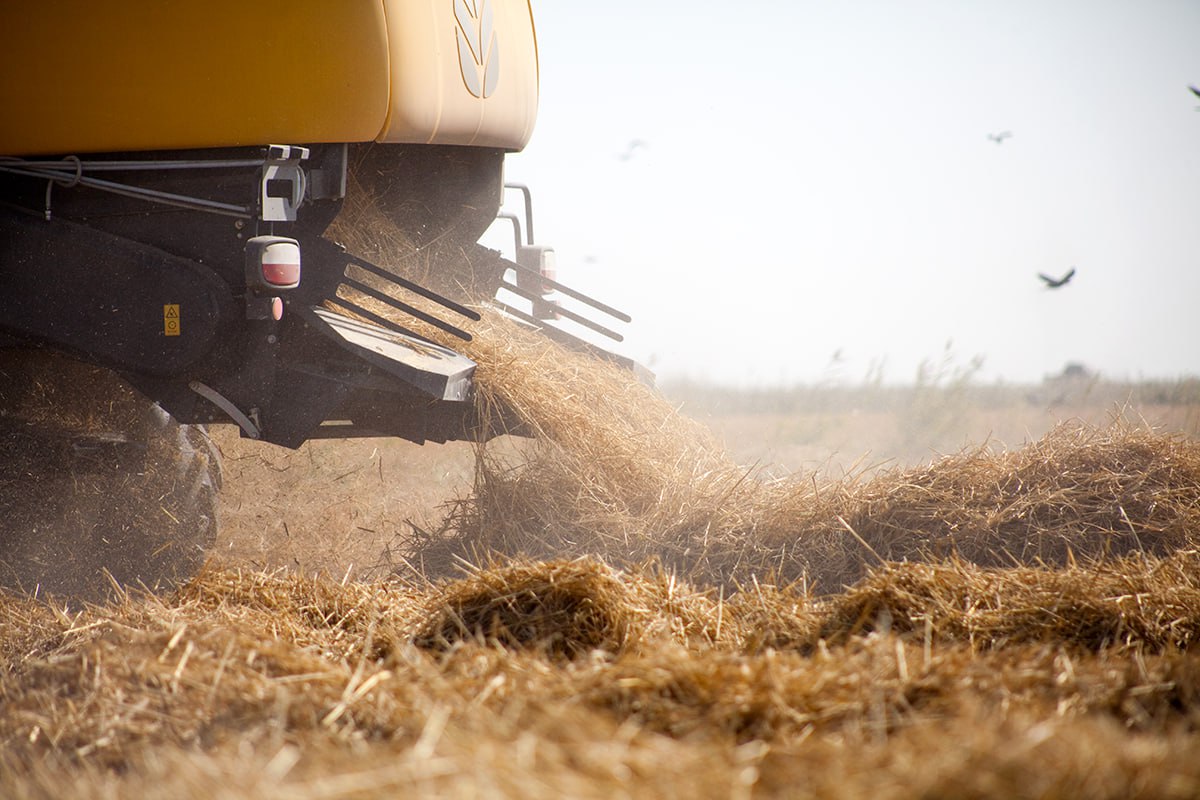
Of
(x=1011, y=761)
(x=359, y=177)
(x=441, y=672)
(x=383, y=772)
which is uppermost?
(x=359, y=177)

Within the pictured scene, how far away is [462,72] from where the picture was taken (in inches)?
201

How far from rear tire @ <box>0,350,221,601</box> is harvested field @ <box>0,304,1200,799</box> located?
0.37 meters

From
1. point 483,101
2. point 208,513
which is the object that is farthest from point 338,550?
point 483,101

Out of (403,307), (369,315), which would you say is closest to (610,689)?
(403,307)

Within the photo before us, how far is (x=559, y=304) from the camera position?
21.5ft

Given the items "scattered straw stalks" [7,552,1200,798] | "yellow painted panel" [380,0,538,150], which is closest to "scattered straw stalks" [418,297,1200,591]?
"scattered straw stalks" [7,552,1200,798]

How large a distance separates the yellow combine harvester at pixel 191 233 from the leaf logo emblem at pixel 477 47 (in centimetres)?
13

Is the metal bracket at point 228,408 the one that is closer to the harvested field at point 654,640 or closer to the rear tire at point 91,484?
the rear tire at point 91,484

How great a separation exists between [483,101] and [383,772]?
14.3 feet

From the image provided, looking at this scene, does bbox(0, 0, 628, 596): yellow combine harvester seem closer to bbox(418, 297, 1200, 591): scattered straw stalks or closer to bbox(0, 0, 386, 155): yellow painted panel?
bbox(0, 0, 386, 155): yellow painted panel

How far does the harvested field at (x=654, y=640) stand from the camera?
66.1 inches

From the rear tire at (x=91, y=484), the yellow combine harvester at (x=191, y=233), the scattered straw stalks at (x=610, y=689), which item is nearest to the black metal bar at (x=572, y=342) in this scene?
the yellow combine harvester at (x=191, y=233)

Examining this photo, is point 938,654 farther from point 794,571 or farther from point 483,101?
point 483,101

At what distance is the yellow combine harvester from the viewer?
4434mm
